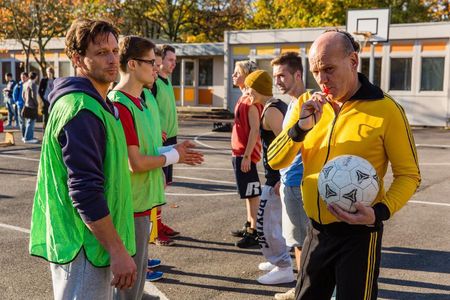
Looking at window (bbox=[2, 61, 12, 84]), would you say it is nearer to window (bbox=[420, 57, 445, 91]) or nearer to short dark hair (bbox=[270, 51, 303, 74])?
window (bbox=[420, 57, 445, 91])

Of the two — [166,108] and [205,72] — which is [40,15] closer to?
[205,72]

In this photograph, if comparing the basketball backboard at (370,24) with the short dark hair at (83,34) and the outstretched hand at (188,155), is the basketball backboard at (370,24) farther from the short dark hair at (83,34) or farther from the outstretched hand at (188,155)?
the short dark hair at (83,34)

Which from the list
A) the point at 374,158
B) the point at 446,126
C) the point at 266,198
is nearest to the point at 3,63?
the point at 446,126

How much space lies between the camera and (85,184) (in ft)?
7.77

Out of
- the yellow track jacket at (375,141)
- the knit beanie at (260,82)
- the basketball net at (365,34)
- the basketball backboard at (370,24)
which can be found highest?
the basketball backboard at (370,24)

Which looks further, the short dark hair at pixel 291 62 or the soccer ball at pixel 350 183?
the short dark hair at pixel 291 62

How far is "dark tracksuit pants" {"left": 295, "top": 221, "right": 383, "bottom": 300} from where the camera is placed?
2924 millimetres

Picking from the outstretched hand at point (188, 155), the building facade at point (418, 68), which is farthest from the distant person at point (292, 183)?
the building facade at point (418, 68)

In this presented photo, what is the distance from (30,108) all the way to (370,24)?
49.4 ft

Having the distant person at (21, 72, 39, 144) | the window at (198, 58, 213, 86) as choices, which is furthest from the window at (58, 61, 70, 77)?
the distant person at (21, 72, 39, 144)

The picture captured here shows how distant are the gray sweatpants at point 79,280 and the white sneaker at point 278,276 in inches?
115

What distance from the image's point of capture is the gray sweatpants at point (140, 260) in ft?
11.3

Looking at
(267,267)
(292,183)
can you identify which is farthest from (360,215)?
(267,267)

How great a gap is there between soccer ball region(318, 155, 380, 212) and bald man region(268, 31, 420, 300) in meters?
0.06
